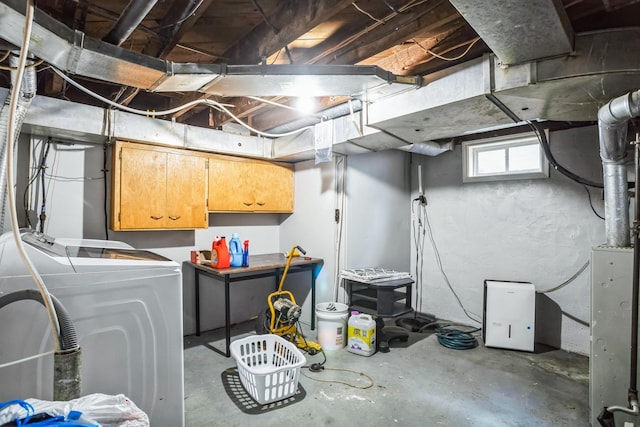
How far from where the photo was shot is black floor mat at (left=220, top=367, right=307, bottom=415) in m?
2.39

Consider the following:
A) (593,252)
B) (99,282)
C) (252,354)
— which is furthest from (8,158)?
(593,252)

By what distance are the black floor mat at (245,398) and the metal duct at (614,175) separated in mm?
2464

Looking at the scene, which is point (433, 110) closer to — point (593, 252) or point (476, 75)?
point (476, 75)

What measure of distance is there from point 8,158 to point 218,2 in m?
1.51

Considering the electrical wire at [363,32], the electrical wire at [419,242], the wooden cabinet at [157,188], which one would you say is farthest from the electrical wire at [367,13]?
the electrical wire at [419,242]

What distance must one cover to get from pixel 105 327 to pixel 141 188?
182cm

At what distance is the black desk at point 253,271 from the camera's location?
127 inches

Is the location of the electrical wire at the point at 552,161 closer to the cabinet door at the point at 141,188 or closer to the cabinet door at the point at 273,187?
the cabinet door at the point at 273,187

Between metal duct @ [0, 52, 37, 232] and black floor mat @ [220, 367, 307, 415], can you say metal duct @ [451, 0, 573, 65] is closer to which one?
metal duct @ [0, 52, 37, 232]

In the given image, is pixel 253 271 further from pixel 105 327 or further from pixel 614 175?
pixel 614 175

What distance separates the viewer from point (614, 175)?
2.25m

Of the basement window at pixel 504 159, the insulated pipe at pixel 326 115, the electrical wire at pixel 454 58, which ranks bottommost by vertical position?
the basement window at pixel 504 159

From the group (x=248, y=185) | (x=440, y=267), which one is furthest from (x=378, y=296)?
(x=248, y=185)

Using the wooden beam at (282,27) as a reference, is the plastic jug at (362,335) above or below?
below
